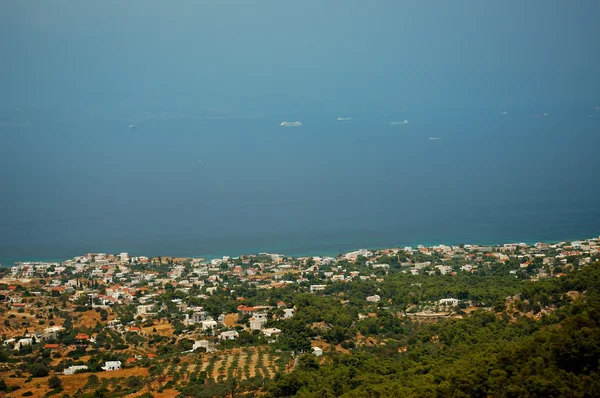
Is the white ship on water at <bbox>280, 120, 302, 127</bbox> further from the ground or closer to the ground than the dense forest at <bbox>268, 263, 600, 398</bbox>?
further from the ground

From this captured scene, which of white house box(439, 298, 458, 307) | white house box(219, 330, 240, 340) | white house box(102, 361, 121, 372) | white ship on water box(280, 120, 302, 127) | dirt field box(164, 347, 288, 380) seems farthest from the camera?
white ship on water box(280, 120, 302, 127)

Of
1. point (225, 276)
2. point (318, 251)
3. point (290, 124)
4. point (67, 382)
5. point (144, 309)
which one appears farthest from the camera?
point (290, 124)

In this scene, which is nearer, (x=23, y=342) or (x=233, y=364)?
(x=233, y=364)

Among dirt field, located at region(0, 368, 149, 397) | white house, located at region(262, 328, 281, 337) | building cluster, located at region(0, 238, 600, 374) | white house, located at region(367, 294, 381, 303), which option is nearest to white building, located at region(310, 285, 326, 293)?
building cluster, located at region(0, 238, 600, 374)

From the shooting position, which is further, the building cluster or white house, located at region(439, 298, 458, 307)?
the building cluster

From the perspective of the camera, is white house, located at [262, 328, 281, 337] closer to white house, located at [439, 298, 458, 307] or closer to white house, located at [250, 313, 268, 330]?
white house, located at [250, 313, 268, 330]

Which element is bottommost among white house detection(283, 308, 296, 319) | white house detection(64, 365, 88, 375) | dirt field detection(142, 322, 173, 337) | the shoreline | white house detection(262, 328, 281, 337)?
white house detection(64, 365, 88, 375)

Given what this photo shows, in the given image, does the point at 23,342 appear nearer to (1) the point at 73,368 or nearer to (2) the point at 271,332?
(1) the point at 73,368

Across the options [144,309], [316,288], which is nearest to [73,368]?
[144,309]
